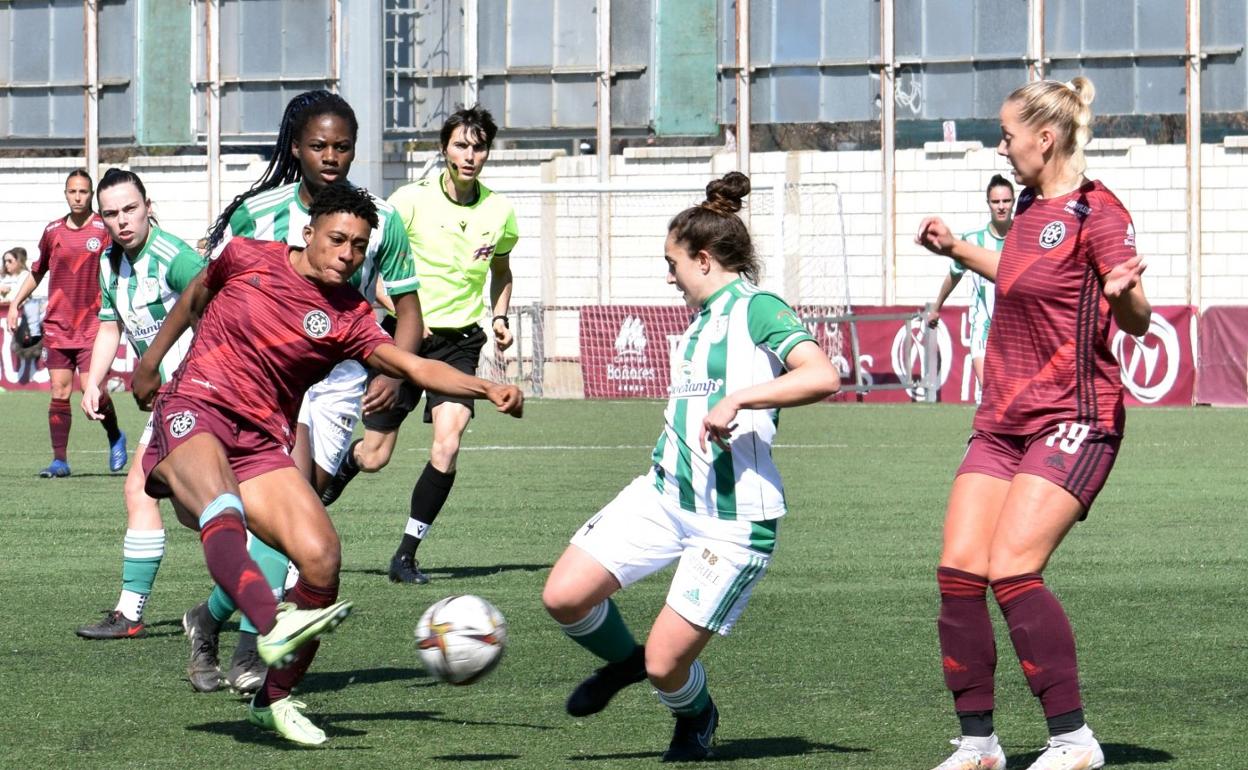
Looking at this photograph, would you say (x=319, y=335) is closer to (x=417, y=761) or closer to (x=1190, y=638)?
(x=417, y=761)

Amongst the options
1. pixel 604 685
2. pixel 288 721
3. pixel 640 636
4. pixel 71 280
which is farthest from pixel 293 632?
pixel 71 280

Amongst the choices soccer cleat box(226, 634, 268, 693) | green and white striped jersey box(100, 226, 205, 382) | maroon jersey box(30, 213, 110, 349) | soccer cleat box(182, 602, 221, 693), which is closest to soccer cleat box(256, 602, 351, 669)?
soccer cleat box(226, 634, 268, 693)

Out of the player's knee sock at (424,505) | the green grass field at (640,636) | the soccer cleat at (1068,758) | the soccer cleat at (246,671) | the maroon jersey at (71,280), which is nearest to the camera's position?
the soccer cleat at (1068,758)

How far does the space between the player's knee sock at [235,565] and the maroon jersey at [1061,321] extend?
200 centimetres

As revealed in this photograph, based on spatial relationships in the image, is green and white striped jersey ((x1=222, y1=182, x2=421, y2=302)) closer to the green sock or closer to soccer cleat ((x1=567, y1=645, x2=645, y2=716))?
the green sock

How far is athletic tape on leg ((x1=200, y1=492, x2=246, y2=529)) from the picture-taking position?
17.4ft

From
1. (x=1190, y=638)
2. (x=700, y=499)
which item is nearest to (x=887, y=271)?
(x=1190, y=638)

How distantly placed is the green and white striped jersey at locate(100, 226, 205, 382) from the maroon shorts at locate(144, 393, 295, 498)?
2132 millimetres

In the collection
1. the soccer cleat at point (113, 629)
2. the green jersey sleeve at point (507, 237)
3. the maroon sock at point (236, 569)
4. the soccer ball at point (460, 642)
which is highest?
the green jersey sleeve at point (507, 237)

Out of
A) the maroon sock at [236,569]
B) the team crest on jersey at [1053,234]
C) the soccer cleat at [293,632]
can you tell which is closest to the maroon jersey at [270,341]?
the maroon sock at [236,569]

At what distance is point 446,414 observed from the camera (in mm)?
9359

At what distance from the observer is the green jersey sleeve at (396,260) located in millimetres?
6738

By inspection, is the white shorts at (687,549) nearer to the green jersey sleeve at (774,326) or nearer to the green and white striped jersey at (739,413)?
the green and white striped jersey at (739,413)

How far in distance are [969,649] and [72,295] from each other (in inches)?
450
